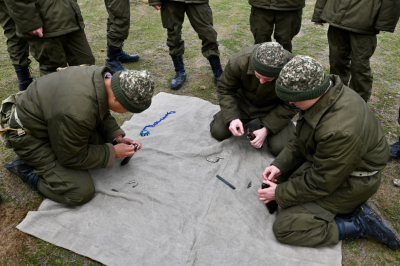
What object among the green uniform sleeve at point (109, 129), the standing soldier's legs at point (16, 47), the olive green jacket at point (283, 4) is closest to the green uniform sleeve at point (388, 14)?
the olive green jacket at point (283, 4)

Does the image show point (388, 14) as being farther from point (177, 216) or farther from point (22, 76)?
point (22, 76)

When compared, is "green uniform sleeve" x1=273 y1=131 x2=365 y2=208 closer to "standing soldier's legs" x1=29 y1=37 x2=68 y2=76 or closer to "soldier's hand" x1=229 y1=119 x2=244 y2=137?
"soldier's hand" x1=229 y1=119 x2=244 y2=137

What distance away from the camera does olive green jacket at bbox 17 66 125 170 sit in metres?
2.49

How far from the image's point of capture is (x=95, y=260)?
2.51 m

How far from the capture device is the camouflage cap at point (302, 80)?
213 cm

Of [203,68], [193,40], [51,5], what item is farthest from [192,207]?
[193,40]

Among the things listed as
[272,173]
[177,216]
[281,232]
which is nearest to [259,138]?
[272,173]

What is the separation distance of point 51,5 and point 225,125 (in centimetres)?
250

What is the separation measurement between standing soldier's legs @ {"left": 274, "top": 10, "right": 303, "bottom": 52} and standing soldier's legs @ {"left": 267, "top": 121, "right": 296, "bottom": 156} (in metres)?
1.60

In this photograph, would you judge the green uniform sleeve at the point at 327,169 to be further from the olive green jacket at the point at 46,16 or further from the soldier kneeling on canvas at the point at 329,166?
the olive green jacket at the point at 46,16

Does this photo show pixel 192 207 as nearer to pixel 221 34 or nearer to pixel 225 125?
pixel 225 125

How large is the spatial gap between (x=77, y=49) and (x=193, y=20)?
5.45 ft

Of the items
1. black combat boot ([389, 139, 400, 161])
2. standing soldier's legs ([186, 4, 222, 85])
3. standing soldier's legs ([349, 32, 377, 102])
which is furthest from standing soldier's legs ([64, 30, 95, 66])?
black combat boot ([389, 139, 400, 161])

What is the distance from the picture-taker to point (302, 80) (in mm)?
2146
